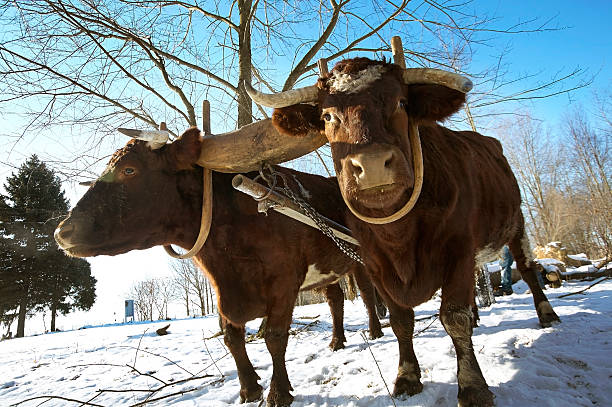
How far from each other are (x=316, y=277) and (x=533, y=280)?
2615 mm

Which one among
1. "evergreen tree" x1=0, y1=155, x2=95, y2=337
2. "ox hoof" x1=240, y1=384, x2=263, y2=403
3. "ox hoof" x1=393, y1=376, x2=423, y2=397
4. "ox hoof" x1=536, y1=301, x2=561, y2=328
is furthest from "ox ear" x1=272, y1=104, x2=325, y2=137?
"evergreen tree" x1=0, y1=155, x2=95, y2=337

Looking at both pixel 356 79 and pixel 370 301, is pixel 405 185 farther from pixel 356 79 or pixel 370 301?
pixel 370 301

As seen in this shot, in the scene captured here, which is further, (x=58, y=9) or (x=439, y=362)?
(x=58, y=9)

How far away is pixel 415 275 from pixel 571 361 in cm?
143

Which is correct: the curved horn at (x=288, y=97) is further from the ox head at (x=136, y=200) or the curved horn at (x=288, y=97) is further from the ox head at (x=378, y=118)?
the ox head at (x=136, y=200)

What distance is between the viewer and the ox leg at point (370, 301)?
15.8 feet

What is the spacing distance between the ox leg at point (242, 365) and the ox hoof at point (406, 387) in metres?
1.23

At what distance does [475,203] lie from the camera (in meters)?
2.60

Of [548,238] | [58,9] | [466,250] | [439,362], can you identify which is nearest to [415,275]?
[466,250]

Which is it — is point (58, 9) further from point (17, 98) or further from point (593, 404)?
point (593, 404)

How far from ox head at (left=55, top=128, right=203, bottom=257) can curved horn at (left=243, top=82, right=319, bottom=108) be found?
994mm

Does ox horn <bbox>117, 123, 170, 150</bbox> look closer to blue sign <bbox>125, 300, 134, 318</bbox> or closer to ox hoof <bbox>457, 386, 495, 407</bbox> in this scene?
ox hoof <bbox>457, 386, 495, 407</bbox>

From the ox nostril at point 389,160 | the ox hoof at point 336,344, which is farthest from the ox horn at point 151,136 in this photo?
the ox hoof at point 336,344

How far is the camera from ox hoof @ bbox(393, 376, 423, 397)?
2469 mm
